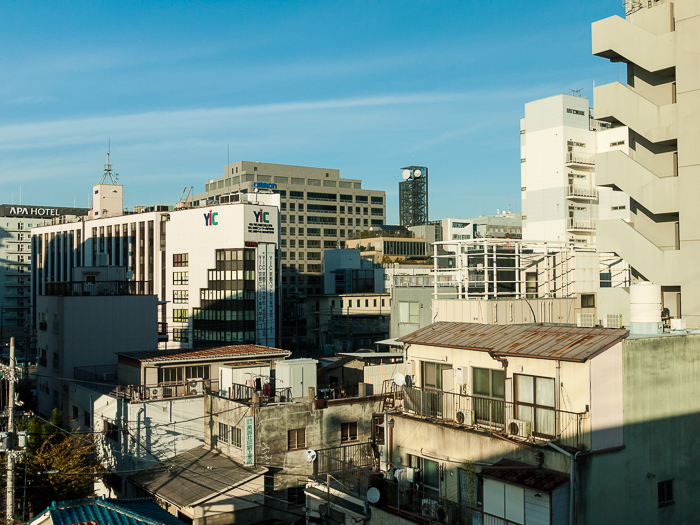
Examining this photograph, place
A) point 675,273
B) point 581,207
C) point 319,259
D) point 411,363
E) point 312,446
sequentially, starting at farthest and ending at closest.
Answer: point 319,259 → point 581,207 → point 312,446 → point 675,273 → point 411,363

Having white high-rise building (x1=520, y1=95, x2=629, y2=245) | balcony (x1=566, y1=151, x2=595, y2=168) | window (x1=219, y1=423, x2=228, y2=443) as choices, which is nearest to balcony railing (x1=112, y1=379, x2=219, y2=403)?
window (x1=219, y1=423, x2=228, y2=443)

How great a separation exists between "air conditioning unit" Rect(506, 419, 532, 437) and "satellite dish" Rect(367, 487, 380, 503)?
486 centimetres

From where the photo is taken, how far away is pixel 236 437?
33.8m

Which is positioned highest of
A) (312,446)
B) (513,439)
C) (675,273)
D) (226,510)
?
(675,273)

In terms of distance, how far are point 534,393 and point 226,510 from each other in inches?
711

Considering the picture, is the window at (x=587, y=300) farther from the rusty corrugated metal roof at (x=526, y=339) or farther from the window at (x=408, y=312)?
the window at (x=408, y=312)

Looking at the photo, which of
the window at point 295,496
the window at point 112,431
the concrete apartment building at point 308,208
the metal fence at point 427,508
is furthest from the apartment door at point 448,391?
the concrete apartment building at point 308,208

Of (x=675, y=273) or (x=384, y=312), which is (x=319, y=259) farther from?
(x=675, y=273)

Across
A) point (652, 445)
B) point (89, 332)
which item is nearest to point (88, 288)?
point (89, 332)

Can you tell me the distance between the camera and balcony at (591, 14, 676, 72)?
1246 inches

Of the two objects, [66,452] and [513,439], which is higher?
[513,439]

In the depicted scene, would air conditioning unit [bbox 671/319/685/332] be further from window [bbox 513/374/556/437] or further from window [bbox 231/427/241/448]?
window [bbox 231/427/241/448]

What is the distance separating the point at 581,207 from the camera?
72.5 m

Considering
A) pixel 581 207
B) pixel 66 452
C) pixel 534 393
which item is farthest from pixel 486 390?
pixel 581 207
